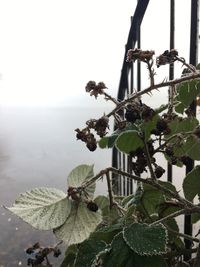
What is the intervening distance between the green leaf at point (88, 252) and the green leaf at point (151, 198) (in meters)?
0.19

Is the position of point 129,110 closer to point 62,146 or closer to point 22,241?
point 22,241

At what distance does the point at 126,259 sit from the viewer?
0.61 metres

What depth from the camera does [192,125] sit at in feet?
2.76

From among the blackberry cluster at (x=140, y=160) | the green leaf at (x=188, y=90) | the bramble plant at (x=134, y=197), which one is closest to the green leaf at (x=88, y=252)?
the bramble plant at (x=134, y=197)

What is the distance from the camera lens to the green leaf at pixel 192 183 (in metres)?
0.83

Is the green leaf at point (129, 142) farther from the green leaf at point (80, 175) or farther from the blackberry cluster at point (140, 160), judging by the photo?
the green leaf at point (80, 175)

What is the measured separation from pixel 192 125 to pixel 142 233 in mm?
297

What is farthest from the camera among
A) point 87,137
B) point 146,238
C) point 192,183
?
point 192,183

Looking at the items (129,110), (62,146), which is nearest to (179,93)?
(129,110)

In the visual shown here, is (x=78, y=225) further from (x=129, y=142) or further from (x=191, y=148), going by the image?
(x=191, y=148)

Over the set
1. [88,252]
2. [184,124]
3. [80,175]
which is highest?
[184,124]

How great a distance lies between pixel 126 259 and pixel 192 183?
0.92ft

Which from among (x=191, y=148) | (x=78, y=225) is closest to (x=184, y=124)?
(x=191, y=148)

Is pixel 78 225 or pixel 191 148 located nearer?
pixel 78 225
